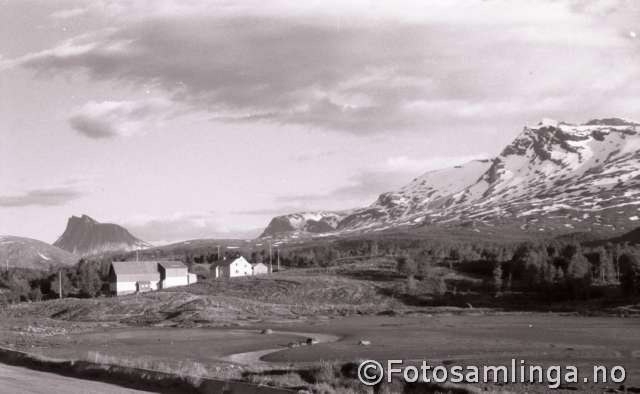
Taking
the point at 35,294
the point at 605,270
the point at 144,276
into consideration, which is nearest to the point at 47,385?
the point at 605,270

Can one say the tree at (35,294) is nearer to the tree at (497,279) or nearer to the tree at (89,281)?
the tree at (89,281)

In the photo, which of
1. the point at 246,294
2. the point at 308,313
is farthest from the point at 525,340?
the point at 246,294

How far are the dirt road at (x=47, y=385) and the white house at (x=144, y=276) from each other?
140296 mm

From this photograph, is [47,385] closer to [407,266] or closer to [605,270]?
[605,270]

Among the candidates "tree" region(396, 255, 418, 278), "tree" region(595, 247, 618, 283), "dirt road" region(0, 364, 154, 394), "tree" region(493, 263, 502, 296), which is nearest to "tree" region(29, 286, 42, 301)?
"tree" region(396, 255, 418, 278)

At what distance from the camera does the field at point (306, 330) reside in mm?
50406

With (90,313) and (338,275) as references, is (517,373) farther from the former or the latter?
Answer: (338,275)

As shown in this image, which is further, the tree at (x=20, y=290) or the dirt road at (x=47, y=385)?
the tree at (x=20, y=290)

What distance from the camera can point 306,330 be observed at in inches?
3676

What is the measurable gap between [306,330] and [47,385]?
64.1m

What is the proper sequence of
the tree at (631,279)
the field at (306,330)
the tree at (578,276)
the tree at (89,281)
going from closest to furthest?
1. the field at (306,330)
2. the tree at (631,279)
3. the tree at (578,276)
4. the tree at (89,281)

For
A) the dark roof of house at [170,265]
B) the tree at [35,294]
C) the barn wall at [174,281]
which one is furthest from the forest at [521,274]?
the dark roof of house at [170,265]

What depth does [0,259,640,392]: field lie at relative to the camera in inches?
1984

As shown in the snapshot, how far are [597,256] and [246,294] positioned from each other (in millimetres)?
78084
